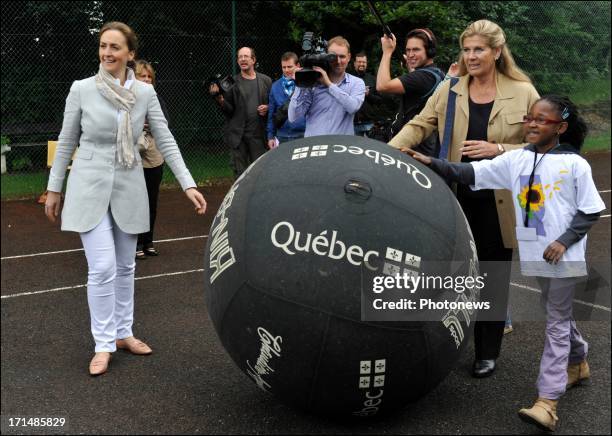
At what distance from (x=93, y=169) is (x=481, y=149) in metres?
2.47

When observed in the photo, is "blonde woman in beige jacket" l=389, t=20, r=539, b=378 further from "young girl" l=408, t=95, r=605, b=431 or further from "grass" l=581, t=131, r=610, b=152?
"grass" l=581, t=131, r=610, b=152

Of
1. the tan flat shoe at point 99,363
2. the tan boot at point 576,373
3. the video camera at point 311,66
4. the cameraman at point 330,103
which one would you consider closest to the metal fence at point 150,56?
Answer: the cameraman at point 330,103

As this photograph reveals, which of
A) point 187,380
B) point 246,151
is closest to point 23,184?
point 246,151

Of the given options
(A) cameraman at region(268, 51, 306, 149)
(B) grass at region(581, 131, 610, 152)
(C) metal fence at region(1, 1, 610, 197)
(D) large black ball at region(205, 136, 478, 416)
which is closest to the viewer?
(D) large black ball at region(205, 136, 478, 416)

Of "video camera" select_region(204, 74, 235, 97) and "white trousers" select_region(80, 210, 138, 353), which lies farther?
"video camera" select_region(204, 74, 235, 97)

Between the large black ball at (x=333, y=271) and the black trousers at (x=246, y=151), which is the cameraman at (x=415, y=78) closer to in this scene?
the large black ball at (x=333, y=271)

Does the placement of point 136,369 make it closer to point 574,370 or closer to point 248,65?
point 574,370

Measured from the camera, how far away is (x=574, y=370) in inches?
176

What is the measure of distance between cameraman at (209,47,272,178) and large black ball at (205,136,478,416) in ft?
20.0

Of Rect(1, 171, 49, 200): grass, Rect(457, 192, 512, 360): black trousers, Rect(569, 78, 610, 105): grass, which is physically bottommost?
Rect(1, 171, 49, 200): grass

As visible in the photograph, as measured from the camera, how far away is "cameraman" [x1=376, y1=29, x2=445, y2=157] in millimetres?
5207

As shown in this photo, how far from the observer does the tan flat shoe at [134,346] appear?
524cm

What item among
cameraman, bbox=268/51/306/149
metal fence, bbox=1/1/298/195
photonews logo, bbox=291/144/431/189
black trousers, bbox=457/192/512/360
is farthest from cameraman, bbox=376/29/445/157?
metal fence, bbox=1/1/298/195

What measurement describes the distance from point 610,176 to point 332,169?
38.8 feet
